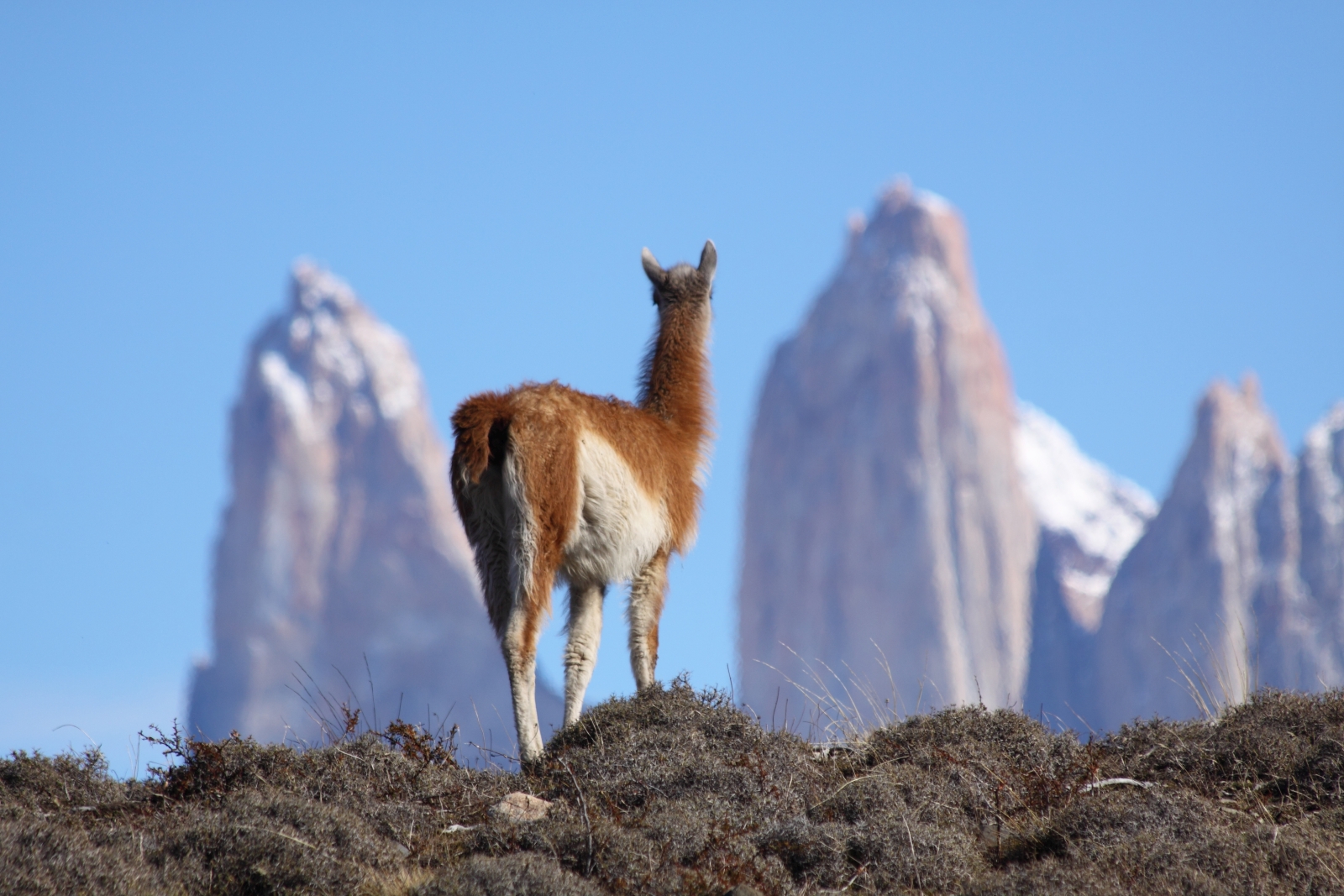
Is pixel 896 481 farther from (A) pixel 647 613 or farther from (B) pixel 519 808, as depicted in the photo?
(B) pixel 519 808

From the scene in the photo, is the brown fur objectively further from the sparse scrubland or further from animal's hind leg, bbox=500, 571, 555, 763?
the sparse scrubland

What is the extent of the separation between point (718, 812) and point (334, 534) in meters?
139

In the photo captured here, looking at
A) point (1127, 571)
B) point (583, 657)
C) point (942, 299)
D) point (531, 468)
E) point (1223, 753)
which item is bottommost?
point (1223, 753)

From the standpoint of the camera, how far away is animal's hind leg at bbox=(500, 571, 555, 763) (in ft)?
23.9

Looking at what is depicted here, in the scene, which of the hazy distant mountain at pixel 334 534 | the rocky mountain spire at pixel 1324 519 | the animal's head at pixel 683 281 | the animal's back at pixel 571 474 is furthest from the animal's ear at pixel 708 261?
the hazy distant mountain at pixel 334 534

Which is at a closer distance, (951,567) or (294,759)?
(294,759)

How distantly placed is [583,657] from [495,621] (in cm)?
68

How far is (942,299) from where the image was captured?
128875 mm

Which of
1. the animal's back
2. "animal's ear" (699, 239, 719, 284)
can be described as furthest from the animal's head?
the animal's back

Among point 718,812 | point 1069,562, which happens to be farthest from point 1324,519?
point 718,812

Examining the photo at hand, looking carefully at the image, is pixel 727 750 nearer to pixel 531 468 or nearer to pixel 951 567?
pixel 531 468

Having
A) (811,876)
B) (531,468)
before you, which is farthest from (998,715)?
(531,468)

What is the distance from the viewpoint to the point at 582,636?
8297 millimetres

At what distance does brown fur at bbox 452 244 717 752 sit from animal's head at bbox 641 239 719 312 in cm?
140
